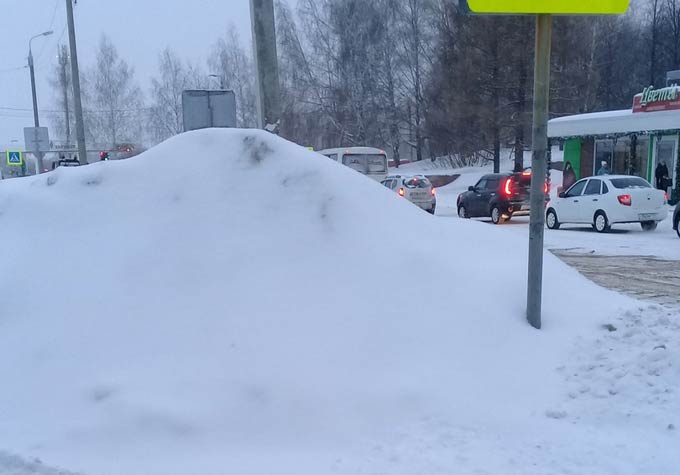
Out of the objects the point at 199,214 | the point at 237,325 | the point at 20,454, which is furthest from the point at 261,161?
the point at 20,454

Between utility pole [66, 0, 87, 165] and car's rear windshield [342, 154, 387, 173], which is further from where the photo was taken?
car's rear windshield [342, 154, 387, 173]

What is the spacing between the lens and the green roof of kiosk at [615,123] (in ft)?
77.3

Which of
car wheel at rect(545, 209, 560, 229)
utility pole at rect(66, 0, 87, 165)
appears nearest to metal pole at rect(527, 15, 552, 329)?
car wheel at rect(545, 209, 560, 229)

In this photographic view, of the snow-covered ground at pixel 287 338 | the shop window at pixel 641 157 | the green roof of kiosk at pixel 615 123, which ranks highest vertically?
the green roof of kiosk at pixel 615 123

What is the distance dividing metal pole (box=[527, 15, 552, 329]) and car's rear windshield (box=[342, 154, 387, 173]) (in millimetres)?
23488

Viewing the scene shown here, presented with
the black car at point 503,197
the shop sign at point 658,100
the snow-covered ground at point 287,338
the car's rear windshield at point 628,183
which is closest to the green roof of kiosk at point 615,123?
the shop sign at point 658,100

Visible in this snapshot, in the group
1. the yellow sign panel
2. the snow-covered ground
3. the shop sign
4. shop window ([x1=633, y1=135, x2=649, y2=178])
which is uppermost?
the shop sign

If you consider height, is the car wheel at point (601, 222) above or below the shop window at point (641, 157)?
below

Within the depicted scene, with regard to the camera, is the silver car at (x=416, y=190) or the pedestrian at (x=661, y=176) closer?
the pedestrian at (x=661, y=176)

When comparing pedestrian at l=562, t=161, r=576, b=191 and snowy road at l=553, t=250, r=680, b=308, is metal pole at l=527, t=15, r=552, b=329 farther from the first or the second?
pedestrian at l=562, t=161, r=576, b=191

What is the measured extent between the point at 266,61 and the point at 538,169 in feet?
13.6

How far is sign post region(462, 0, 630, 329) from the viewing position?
489cm

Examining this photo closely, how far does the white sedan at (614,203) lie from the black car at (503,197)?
9.10ft

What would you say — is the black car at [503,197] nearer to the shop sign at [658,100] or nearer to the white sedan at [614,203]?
the white sedan at [614,203]
